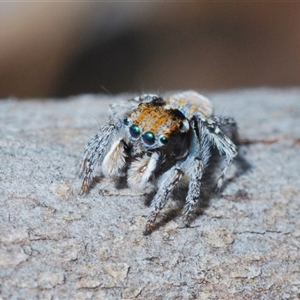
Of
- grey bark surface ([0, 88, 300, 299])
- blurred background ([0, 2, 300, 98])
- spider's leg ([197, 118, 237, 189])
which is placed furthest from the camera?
blurred background ([0, 2, 300, 98])

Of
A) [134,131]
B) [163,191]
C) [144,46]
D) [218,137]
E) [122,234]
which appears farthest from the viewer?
[144,46]

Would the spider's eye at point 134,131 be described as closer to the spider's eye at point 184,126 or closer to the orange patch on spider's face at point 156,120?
the orange patch on spider's face at point 156,120

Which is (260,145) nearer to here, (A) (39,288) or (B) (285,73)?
(A) (39,288)

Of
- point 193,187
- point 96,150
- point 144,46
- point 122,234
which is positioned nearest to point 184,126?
point 193,187

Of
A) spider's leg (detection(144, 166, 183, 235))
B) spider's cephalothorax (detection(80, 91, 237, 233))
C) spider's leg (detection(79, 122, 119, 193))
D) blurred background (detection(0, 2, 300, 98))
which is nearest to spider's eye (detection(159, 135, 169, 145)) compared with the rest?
spider's cephalothorax (detection(80, 91, 237, 233))

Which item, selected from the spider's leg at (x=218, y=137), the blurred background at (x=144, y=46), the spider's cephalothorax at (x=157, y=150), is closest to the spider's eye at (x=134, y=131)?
the spider's cephalothorax at (x=157, y=150)

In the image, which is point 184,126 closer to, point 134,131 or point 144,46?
point 134,131

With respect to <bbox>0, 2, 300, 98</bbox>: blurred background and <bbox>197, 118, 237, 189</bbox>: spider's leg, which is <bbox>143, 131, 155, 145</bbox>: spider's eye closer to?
<bbox>197, 118, 237, 189</bbox>: spider's leg
